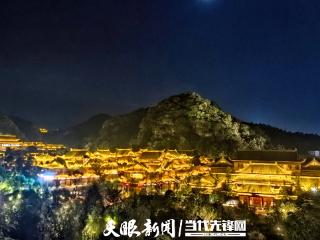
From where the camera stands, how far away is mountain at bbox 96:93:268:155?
175 feet

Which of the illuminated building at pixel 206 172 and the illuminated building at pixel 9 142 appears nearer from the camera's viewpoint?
the illuminated building at pixel 206 172

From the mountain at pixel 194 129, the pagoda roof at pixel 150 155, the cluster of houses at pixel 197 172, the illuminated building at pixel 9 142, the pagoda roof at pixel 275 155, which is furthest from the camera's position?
the illuminated building at pixel 9 142

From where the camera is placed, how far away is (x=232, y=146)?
51.4m

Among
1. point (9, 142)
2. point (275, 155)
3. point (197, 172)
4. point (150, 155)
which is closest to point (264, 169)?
point (275, 155)

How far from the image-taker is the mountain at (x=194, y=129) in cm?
5331

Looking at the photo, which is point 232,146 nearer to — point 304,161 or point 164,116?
point 164,116

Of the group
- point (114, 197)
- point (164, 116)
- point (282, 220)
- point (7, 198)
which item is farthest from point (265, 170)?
point (164, 116)

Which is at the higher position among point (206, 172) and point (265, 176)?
point (206, 172)

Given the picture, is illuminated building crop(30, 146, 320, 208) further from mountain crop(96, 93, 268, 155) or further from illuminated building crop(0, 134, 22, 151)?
illuminated building crop(0, 134, 22, 151)

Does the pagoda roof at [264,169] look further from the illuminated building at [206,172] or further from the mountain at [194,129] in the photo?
the mountain at [194,129]

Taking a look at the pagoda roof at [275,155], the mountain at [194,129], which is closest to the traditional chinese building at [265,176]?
the pagoda roof at [275,155]

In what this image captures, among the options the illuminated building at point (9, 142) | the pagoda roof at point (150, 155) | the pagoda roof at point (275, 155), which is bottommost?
the pagoda roof at point (275, 155)

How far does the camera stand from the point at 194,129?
186 ft

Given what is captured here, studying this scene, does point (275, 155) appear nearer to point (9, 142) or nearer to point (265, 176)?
point (265, 176)
